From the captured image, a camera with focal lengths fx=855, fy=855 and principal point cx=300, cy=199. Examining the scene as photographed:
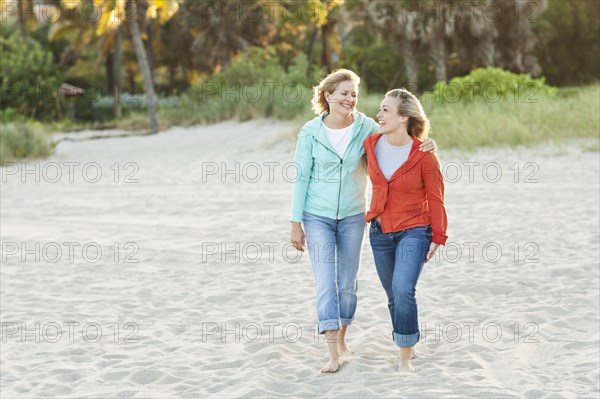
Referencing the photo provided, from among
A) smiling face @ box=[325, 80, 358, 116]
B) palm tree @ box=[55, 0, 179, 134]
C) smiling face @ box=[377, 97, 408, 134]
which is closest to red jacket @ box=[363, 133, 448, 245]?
smiling face @ box=[377, 97, 408, 134]

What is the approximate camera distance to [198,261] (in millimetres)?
8992

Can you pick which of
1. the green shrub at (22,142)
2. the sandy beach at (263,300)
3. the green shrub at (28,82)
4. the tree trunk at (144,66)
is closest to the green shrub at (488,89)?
the sandy beach at (263,300)

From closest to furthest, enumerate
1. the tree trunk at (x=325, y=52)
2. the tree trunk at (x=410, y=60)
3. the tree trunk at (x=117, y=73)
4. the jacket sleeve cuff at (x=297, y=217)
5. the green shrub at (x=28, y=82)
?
1. the jacket sleeve cuff at (x=297, y=217)
2. the tree trunk at (x=410, y=60)
3. the green shrub at (x=28, y=82)
4. the tree trunk at (x=117, y=73)
5. the tree trunk at (x=325, y=52)

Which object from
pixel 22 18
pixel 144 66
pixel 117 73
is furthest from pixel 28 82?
pixel 144 66

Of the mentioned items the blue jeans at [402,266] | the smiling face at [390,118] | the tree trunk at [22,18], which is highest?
the tree trunk at [22,18]

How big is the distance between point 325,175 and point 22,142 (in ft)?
57.4

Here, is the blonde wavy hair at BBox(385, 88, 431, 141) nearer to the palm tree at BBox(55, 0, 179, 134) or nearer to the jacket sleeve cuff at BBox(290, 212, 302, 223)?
the jacket sleeve cuff at BBox(290, 212, 302, 223)

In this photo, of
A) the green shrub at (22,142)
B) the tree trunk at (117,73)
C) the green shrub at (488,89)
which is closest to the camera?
the green shrub at (488,89)

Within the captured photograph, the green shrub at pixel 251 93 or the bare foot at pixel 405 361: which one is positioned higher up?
the green shrub at pixel 251 93

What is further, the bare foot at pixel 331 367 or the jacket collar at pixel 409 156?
the bare foot at pixel 331 367

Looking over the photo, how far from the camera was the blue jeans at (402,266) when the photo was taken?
4688 millimetres

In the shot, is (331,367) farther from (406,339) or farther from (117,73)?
Result: (117,73)

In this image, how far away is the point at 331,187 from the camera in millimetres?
4871

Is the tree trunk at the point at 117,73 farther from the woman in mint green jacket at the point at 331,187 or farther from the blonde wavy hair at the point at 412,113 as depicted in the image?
the blonde wavy hair at the point at 412,113
